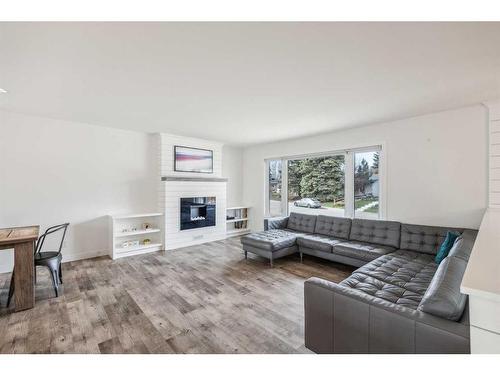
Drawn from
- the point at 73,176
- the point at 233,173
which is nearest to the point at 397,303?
the point at 73,176

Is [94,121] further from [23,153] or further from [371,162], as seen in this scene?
[371,162]

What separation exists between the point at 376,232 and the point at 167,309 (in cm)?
325

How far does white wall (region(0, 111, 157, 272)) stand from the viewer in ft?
11.4

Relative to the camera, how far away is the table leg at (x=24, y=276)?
95.1 inches

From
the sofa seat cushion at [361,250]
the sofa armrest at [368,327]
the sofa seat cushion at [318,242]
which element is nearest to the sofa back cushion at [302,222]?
the sofa seat cushion at [318,242]

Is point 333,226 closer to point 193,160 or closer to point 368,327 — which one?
point 368,327

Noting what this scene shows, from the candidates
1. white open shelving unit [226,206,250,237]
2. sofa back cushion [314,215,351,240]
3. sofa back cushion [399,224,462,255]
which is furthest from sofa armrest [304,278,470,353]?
white open shelving unit [226,206,250,237]

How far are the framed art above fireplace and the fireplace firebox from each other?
2.28 feet

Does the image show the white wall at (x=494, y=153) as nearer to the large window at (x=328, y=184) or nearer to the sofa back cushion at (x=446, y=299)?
the large window at (x=328, y=184)

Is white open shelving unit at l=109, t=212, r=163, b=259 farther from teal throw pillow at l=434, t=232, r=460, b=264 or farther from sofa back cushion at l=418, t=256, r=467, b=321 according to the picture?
teal throw pillow at l=434, t=232, r=460, b=264
